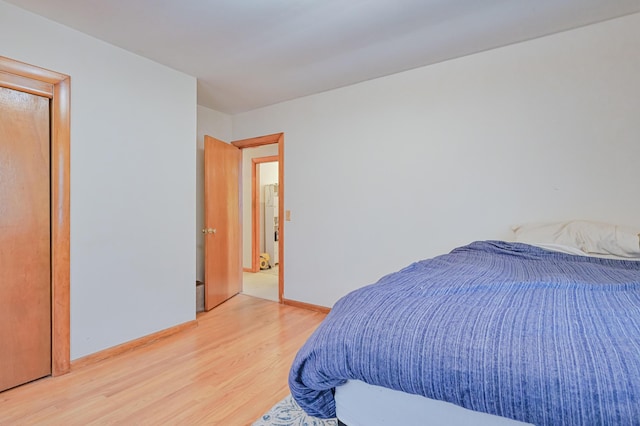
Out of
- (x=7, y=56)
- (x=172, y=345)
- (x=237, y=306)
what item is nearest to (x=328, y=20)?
(x=7, y=56)

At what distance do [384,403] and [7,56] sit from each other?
2.76 metres

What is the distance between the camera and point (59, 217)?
6.99ft

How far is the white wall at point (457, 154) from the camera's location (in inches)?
→ 84.4

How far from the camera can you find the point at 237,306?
362 centimetres

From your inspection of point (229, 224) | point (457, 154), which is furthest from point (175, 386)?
point (457, 154)

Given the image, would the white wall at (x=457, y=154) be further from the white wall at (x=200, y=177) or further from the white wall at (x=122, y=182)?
the white wall at (x=122, y=182)

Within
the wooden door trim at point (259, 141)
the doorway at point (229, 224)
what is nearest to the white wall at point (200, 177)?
the doorway at point (229, 224)

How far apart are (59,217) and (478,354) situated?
8.39ft

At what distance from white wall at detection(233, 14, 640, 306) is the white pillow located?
7.1 inches

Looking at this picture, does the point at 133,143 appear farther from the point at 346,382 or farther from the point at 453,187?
the point at 453,187

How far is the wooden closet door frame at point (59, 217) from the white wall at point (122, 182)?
45 millimetres

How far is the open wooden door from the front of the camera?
137 inches

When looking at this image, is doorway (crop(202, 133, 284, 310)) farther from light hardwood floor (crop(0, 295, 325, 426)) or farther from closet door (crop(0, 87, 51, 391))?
closet door (crop(0, 87, 51, 391))

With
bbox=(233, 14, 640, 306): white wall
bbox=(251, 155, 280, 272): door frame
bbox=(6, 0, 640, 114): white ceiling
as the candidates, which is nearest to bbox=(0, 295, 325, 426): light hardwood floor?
bbox=(233, 14, 640, 306): white wall
